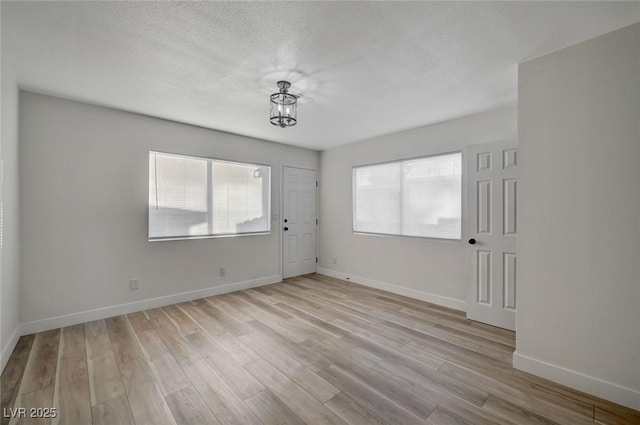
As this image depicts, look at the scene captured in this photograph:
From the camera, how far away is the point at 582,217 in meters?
1.99

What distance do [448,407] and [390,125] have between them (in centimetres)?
341

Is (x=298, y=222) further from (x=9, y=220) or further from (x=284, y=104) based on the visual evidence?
(x=9, y=220)

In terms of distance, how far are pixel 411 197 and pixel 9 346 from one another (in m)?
4.83

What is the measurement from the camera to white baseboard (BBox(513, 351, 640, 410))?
5.89 feet

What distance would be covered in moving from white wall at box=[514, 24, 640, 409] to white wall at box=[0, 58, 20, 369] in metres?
4.41

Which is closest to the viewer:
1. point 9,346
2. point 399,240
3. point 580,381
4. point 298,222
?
point 580,381

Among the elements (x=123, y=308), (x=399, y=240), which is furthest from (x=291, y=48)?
(x=123, y=308)

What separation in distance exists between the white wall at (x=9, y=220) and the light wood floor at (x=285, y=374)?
0.23m

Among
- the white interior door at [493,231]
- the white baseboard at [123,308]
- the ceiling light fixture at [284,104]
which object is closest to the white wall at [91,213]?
the white baseboard at [123,308]

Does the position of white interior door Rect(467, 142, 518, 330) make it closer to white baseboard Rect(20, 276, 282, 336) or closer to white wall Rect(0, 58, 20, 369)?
white baseboard Rect(20, 276, 282, 336)

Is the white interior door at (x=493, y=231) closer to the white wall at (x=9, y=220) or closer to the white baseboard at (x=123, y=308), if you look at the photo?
the white baseboard at (x=123, y=308)

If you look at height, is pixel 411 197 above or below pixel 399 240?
above

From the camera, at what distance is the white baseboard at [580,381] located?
5.89 feet

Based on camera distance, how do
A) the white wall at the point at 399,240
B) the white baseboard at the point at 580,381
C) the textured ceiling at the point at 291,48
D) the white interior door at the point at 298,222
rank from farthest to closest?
the white interior door at the point at 298,222
the white wall at the point at 399,240
the white baseboard at the point at 580,381
the textured ceiling at the point at 291,48
